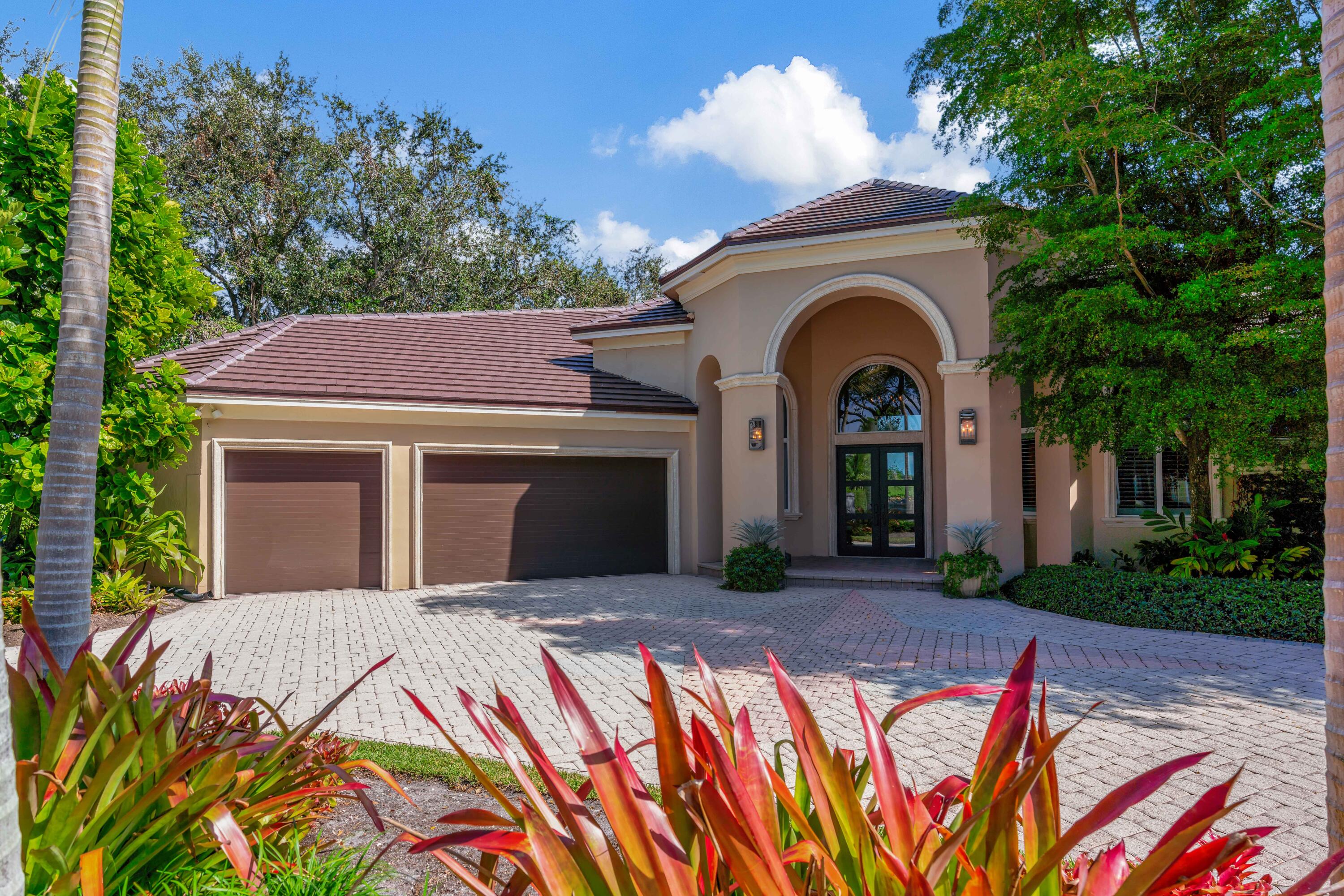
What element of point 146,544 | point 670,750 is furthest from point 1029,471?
point 146,544

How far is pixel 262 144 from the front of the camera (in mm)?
23125

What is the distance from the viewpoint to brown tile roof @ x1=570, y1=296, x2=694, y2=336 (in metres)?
14.7

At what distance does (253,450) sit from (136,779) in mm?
10274

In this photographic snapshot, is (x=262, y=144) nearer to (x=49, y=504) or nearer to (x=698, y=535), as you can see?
(x=698, y=535)

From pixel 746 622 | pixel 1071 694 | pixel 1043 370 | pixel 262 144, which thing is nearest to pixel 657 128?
pixel 262 144

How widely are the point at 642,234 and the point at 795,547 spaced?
2345 cm

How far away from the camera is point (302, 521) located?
1180cm

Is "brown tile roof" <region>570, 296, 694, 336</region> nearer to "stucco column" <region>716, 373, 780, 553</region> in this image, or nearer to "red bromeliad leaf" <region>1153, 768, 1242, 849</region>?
"stucco column" <region>716, 373, 780, 553</region>

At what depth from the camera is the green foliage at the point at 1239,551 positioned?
9594 millimetres

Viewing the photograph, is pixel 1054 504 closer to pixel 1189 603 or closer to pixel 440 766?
pixel 1189 603

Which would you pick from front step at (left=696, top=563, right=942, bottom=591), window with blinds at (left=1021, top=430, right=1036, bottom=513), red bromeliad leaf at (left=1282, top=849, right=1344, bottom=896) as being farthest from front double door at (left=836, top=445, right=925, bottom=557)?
red bromeliad leaf at (left=1282, top=849, right=1344, bottom=896)

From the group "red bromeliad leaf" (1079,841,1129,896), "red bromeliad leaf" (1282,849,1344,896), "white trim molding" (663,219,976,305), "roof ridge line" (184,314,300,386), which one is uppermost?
"white trim molding" (663,219,976,305)

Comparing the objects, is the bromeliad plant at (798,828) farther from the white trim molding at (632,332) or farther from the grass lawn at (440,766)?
the white trim molding at (632,332)

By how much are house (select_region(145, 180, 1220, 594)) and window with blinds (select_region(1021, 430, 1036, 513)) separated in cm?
9
